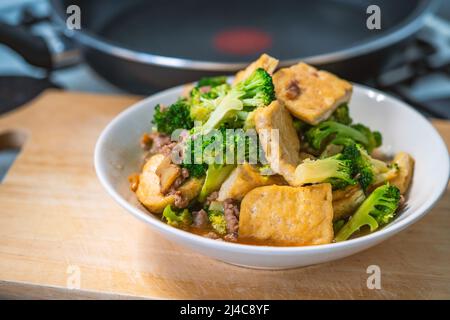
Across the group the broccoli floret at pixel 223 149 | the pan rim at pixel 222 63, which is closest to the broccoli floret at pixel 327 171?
the broccoli floret at pixel 223 149

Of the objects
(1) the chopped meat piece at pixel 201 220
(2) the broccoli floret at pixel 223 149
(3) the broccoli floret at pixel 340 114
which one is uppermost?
(3) the broccoli floret at pixel 340 114

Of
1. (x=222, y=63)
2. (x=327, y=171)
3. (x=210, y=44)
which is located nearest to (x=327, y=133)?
(x=327, y=171)

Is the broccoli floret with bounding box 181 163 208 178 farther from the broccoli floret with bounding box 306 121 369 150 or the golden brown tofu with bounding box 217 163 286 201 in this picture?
the broccoli floret with bounding box 306 121 369 150

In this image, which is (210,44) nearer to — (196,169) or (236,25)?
(236,25)

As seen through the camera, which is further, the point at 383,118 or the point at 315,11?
the point at 315,11

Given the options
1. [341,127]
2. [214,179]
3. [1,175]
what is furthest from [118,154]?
[1,175]

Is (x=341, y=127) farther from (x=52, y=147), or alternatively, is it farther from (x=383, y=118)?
(x=52, y=147)

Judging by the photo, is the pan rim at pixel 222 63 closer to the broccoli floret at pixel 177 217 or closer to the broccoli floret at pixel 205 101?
the broccoli floret at pixel 205 101
